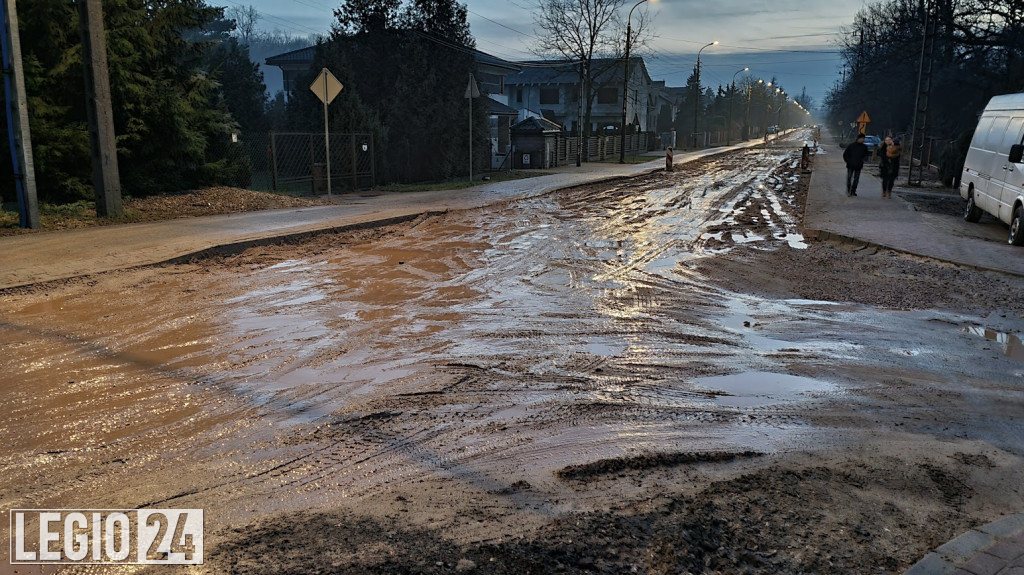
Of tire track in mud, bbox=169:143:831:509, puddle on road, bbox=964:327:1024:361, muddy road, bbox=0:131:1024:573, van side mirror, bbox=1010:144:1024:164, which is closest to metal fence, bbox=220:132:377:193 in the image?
tire track in mud, bbox=169:143:831:509

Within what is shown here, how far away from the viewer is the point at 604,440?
474 centimetres

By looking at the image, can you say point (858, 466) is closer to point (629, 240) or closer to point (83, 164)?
point (629, 240)

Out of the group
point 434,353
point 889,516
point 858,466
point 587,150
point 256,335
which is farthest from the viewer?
point 587,150

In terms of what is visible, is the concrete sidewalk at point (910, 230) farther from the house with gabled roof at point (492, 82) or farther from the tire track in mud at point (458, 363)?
the house with gabled roof at point (492, 82)

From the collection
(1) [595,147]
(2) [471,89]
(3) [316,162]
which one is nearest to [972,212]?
(2) [471,89]

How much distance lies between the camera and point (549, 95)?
78938mm

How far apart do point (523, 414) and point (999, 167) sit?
45.9 feet

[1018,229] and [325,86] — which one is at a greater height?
[325,86]

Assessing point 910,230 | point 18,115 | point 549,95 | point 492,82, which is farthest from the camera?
point 549,95

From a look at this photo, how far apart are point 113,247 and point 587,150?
4019 cm

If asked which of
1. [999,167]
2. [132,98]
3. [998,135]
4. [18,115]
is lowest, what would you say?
[999,167]

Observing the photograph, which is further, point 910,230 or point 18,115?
point 910,230

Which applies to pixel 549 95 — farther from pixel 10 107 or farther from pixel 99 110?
pixel 10 107

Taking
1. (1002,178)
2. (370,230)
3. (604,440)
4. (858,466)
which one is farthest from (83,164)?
(1002,178)
